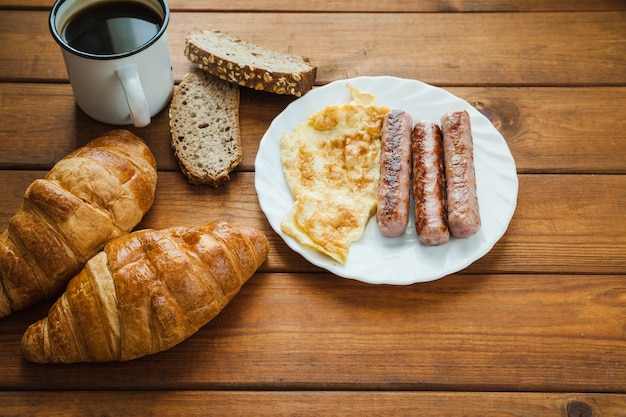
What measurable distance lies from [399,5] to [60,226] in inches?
65.5

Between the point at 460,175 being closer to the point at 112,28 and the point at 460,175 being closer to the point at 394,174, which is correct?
the point at 394,174

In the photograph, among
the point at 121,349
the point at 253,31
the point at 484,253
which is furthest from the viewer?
the point at 253,31

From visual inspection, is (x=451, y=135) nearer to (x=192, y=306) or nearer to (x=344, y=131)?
(x=344, y=131)

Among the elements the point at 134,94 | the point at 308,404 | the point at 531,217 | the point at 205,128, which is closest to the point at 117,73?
the point at 134,94

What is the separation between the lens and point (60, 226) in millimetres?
1885

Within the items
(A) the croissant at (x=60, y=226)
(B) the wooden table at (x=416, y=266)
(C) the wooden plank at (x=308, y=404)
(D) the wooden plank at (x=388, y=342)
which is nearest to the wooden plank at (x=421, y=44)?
(B) the wooden table at (x=416, y=266)

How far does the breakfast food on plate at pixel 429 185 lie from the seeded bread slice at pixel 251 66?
0.46 metres

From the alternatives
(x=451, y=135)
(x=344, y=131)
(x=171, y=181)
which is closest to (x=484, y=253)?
(x=451, y=135)

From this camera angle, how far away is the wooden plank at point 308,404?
5.96ft

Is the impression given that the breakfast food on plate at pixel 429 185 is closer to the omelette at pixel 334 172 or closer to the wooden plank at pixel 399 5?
the omelette at pixel 334 172

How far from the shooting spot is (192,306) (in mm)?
1829

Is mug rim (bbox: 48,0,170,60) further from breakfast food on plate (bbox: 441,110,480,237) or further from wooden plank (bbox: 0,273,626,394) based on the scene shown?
breakfast food on plate (bbox: 441,110,480,237)

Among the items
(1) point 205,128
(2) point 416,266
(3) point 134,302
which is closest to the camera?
(3) point 134,302

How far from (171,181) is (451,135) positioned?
934mm
